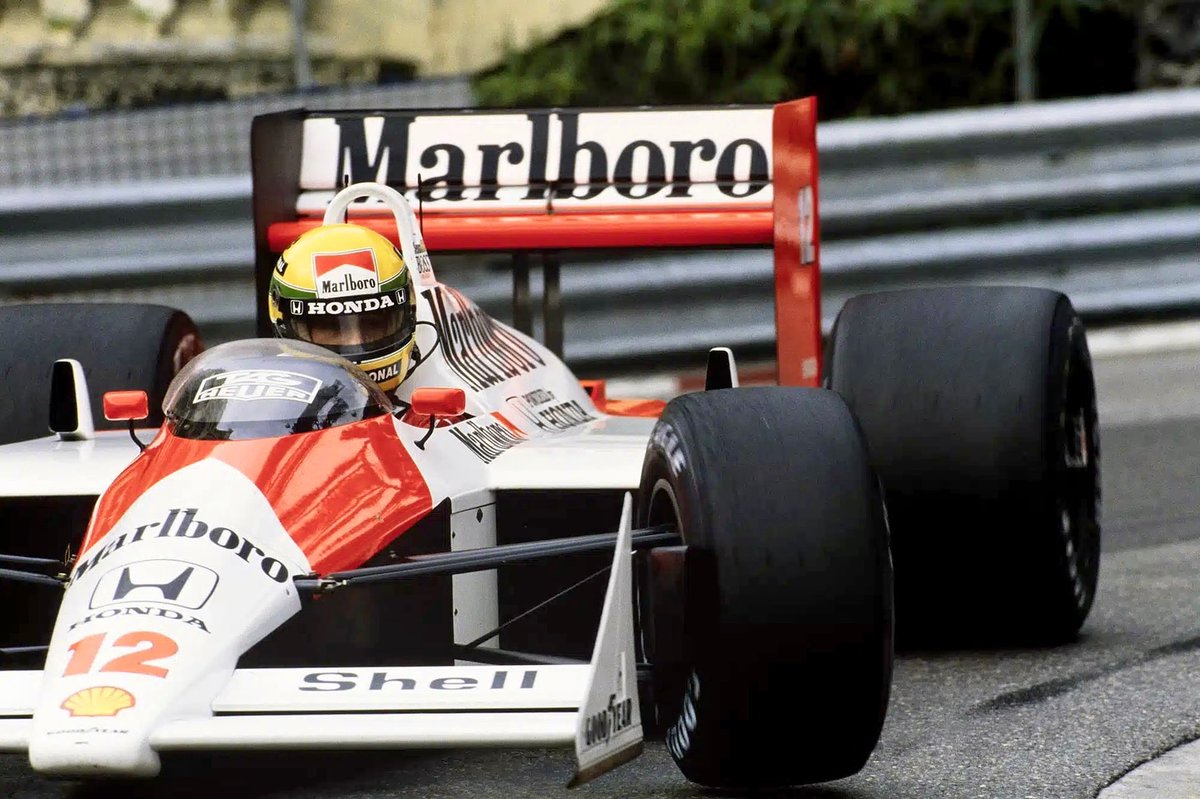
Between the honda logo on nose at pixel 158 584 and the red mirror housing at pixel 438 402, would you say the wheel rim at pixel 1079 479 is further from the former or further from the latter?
the honda logo on nose at pixel 158 584

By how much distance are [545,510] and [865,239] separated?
215 inches

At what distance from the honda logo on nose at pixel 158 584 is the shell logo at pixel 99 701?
281 mm

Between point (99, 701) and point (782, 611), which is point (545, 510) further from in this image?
point (99, 701)

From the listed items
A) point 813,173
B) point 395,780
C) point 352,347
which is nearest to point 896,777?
point 395,780

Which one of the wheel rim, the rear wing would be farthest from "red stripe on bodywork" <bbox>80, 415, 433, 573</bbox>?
the rear wing

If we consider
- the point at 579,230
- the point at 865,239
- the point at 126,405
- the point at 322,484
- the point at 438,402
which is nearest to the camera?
the point at 322,484

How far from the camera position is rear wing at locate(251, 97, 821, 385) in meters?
6.26

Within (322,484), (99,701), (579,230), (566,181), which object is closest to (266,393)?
(322,484)

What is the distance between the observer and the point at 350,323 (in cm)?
505

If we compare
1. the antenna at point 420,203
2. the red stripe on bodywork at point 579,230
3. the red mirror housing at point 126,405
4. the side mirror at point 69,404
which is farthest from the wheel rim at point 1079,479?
the side mirror at point 69,404

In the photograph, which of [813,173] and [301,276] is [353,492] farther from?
[813,173]

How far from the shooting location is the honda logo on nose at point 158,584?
3.77 m

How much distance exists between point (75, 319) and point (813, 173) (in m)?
2.15

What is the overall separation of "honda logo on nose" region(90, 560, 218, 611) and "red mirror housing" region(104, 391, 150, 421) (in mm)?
943
